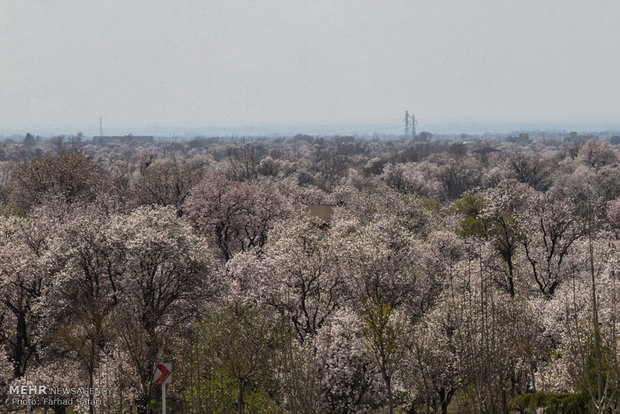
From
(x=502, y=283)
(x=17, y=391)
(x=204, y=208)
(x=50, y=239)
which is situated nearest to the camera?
(x=17, y=391)

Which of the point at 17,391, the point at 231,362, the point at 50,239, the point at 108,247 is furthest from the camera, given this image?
the point at 50,239

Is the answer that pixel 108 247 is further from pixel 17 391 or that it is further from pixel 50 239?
pixel 17 391

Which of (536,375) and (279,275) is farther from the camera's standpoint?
(279,275)

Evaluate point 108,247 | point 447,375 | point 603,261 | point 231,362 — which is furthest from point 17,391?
point 603,261

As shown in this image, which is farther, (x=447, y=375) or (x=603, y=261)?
(x=603, y=261)

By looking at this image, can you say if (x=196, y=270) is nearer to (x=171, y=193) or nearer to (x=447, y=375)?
(x=447, y=375)

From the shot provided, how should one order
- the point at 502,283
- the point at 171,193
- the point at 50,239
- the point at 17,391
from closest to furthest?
the point at 17,391
the point at 50,239
the point at 502,283
the point at 171,193

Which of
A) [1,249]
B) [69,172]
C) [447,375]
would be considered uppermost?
[69,172]

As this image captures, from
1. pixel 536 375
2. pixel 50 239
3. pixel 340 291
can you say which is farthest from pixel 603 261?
pixel 50 239

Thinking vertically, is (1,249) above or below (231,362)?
above
